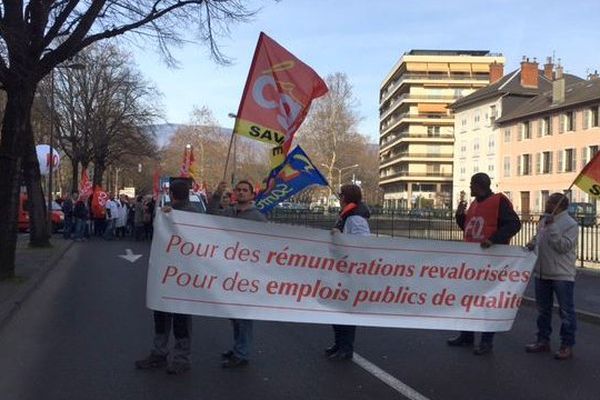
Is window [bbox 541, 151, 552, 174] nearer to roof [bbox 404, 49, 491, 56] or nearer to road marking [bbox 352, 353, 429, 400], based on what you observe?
roof [bbox 404, 49, 491, 56]

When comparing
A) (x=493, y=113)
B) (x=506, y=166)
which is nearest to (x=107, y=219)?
(x=506, y=166)

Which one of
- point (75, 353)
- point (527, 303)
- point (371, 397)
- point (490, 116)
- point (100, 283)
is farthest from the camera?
point (490, 116)

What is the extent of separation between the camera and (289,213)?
128ft

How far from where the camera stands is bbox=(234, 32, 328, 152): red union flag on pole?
8711mm

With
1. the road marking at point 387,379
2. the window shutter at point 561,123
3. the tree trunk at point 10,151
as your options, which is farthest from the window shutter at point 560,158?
the road marking at point 387,379

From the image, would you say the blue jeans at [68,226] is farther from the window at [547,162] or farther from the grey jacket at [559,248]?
the window at [547,162]

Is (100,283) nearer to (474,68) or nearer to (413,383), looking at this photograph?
(413,383)

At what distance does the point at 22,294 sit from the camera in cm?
1188

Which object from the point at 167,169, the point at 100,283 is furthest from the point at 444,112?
the point at 100,283

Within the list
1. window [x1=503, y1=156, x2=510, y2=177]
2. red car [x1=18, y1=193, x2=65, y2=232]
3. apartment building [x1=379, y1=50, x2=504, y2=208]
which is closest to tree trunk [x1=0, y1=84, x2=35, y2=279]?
red car [x1=18, y1=193, x2=65, y2=232]

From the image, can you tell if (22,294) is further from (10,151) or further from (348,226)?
(348,226)

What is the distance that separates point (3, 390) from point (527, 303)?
8.85 metres

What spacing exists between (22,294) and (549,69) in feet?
262

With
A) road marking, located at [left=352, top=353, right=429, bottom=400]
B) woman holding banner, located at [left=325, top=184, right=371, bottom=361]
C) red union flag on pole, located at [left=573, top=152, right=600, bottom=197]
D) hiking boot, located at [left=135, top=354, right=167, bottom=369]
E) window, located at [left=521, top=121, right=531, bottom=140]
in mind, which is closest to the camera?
road marking, located at [left=352, top=353, right=429, bottom=400]
